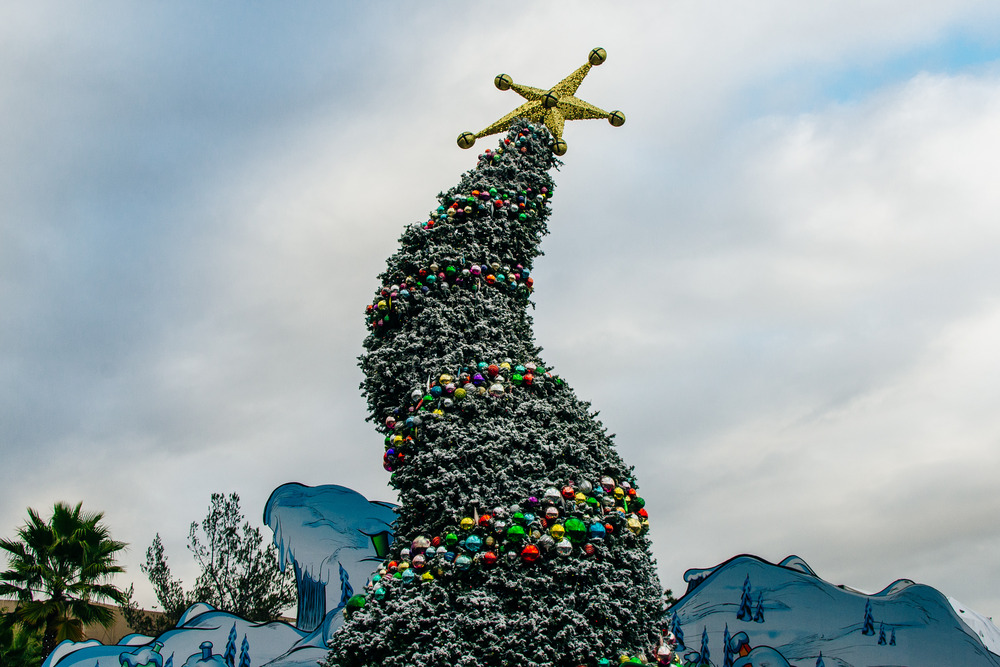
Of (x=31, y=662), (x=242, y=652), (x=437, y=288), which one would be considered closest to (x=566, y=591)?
(x=437, y=288)

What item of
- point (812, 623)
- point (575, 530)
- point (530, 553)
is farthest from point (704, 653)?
point (530, 553)

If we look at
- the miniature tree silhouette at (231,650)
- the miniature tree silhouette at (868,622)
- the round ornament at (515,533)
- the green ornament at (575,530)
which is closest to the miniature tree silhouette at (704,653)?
the miniature tree silhouette at (868,622)

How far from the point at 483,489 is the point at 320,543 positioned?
13.4 ft

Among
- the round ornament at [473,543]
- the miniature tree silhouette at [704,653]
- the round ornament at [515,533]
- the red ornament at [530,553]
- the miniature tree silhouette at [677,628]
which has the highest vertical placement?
the round ornament at [515,533]

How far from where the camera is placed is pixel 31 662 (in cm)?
1409

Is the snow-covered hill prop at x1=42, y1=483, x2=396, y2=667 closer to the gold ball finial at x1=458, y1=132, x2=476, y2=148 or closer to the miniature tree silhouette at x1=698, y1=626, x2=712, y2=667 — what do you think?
the miniature tree silhouette at x1=698, y1=626, x2=712, y2=667

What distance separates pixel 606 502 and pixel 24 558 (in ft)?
44.7

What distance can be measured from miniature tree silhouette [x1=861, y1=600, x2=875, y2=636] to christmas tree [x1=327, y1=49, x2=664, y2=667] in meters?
4.48

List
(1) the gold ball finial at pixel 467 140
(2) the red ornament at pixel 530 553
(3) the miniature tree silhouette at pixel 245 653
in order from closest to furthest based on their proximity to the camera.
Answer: (2) the red ornament at pixel 530 553, (3) the miniature tree silhouette at pixel 245 653, (1) the gold ball finial at pixel 467 140

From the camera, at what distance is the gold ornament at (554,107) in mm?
11031

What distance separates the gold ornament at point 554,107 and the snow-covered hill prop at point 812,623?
6559 millimetres

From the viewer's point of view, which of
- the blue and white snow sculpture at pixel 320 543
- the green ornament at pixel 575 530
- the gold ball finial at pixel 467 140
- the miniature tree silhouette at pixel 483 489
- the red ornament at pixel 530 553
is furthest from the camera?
the gold ball finial at pixel 467 140

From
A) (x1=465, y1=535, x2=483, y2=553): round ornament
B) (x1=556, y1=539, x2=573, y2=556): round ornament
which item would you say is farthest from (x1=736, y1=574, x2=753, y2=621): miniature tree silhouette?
(x1=465, y1=535, x2=483, y2=553): round ornament

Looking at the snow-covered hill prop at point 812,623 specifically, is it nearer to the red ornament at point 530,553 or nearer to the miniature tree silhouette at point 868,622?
the miniature tree silhouette at point 868,622
